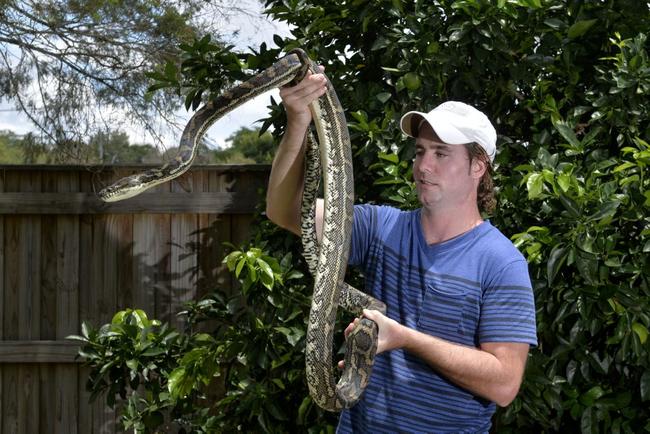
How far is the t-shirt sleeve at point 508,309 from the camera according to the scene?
2.48 m

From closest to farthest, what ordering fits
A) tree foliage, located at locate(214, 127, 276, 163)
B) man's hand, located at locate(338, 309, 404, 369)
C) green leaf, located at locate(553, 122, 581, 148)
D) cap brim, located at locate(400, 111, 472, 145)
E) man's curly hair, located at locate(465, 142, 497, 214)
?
man's hand, located at locate(338, 309, 404, 369)
cap brim, located at locate(400, 111, 472, 145)
man's curly hair, located at locate(465, 142, 497, 214)
green leaf, located at locate(553, 122, 581, 148)
tree foliage, located at locate(214, 127, 276, 163)

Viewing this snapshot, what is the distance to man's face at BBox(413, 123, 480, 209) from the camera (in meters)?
2.62

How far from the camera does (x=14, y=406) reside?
6.71 m

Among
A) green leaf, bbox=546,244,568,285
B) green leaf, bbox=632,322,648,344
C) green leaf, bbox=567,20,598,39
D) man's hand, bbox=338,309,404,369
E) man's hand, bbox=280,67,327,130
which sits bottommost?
green leaf, bbox=632,322,648,344

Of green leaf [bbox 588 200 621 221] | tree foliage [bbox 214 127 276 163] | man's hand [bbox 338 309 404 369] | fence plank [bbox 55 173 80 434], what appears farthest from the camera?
tree foliage [bbox 214 127 276 163]

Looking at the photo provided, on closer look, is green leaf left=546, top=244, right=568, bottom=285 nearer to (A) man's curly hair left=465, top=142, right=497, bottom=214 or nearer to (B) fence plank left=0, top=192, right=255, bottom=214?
(A) man's curly hair left=465, top=142, right=497, bottom=214

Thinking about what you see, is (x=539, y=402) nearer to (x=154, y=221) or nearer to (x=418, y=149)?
(x=418, y=149)

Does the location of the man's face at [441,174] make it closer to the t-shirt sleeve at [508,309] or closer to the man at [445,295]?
the man at [445,295]

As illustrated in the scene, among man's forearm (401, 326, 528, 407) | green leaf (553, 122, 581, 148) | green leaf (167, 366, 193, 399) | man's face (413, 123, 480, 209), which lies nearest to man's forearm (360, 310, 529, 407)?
man's forearm (401, 326, 528, 407)

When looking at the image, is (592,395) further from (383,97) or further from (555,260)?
(383,97)

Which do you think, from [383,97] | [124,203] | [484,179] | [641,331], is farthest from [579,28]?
[124,203]

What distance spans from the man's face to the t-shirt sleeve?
28 centimetres

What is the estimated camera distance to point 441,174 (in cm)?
264

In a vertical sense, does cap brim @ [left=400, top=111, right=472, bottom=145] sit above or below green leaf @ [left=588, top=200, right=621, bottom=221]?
above
